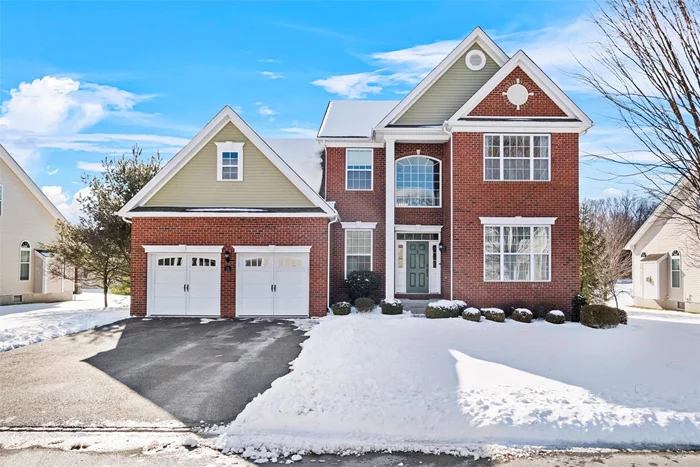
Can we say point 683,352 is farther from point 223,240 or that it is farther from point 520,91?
point 223,240

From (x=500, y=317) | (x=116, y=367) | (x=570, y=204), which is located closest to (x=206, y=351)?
(x=116, y=367)

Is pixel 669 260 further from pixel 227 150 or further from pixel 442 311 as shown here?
pixel 227 150

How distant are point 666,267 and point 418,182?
1492 cm

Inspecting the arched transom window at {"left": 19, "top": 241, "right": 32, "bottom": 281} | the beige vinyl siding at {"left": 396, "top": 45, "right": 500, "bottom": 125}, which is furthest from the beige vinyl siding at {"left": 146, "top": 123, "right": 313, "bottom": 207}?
the arched transom window at {"left": 19, "top": 241, "right": 32, "bottom": 281}

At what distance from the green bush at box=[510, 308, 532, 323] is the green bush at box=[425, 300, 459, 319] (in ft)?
6.04

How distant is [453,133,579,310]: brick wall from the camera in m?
16.7

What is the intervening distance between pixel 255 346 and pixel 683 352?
9706 mm

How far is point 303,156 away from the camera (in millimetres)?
21969

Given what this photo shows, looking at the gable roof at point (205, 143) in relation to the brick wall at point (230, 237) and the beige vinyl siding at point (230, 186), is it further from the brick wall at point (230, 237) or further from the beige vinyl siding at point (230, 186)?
the brick wall at point (230, 237)

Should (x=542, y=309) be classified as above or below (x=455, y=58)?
below

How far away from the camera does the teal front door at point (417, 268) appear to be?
19.5m

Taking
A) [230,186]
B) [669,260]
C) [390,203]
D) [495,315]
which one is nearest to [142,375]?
[230,186]

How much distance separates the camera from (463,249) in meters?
16.8

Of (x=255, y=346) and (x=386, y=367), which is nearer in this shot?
(x=386, y=367)
